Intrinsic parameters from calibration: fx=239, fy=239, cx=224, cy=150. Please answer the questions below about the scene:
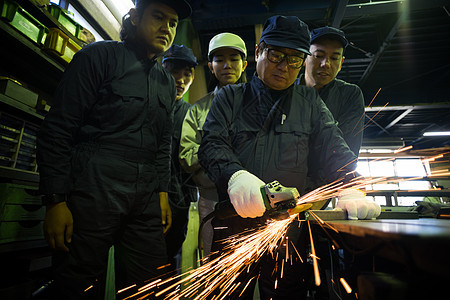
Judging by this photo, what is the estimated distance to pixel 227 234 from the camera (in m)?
1.46

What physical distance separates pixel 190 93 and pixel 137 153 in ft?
11.6

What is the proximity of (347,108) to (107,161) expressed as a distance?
2.06m

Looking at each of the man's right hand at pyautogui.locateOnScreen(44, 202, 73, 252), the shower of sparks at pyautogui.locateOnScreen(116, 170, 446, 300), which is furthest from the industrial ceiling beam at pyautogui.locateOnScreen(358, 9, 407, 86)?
the man's right hand at pyautogui.locateOnScreen(44, 202, 73, 252)

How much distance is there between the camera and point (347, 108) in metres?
2.22

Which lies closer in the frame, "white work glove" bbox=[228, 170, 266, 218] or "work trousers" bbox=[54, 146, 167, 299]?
"white work glove" bbox=[228, 170, 266, 218]

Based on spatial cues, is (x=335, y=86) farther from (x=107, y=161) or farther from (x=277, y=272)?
(x=107, y=161)

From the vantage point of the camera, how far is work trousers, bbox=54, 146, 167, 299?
1356mm

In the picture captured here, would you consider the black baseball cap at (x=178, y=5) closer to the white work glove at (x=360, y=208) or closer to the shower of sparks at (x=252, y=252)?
the shower of sparks at (x=252, y=252)

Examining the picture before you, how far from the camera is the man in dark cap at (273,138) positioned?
1.40 meters

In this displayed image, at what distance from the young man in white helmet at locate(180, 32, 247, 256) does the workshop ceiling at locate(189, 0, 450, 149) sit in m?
2.42

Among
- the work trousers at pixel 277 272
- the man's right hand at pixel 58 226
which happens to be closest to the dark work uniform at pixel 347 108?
the work trousers at pixel 277 272

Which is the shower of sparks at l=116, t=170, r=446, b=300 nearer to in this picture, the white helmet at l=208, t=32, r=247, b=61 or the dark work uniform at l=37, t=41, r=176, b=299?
the dark work uniform at l=37, t=41, r=176, b=299

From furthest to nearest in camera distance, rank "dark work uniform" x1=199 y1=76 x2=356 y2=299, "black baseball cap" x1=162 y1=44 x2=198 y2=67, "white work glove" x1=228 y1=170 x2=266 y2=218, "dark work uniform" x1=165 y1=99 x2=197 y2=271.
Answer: "black baseball cap" x1=162 y1=44 x2=198 y2=67 → "dark work uniform" x1=165 y1=99 x2=197 y2=271 → "dark work uniform" x1=199 y1=76 x2=356 y2=299 → "white work glove" x1=228 y1=170 x2=266 y2=218

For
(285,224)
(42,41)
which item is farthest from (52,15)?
(285,224)
